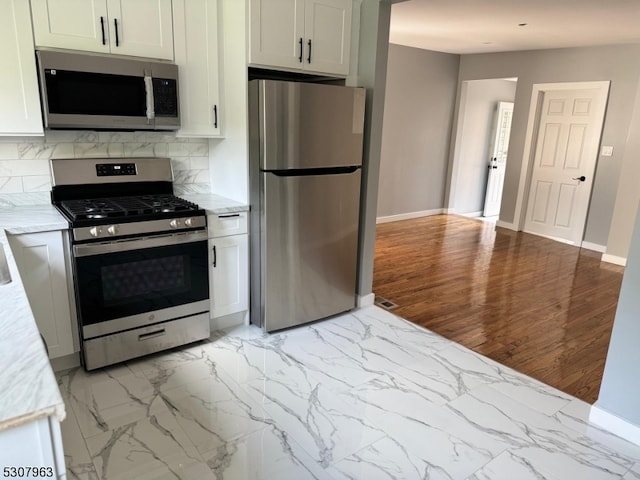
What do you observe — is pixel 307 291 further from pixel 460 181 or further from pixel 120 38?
pixel 460 181

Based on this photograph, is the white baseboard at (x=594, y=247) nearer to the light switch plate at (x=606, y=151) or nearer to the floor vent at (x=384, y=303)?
the light switch plate at (x=606, y=151)

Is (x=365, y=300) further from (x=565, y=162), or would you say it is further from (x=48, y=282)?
(x=565, y=162)

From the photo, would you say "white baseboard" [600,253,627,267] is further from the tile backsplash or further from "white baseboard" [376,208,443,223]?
the tile backsplash

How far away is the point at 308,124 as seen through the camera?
9.43 feet

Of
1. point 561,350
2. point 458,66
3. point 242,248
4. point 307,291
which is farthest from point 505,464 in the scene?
point 458,66

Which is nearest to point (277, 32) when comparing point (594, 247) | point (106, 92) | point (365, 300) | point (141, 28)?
point (141, 28)

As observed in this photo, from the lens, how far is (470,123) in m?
7.34

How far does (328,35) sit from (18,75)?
1.90 m

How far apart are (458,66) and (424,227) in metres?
2.71

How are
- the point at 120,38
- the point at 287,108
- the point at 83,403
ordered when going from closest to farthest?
the point at 83,403 < the point at 120,38 < the point at 287,108

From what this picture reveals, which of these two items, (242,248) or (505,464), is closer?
(505,464)

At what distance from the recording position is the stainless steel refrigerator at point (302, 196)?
2797 millimetres

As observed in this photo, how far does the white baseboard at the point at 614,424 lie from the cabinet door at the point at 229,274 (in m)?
2.19

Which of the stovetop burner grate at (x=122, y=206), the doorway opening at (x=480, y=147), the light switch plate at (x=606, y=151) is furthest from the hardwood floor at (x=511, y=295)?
the stovetop burner grate at (x=122, y=206)
